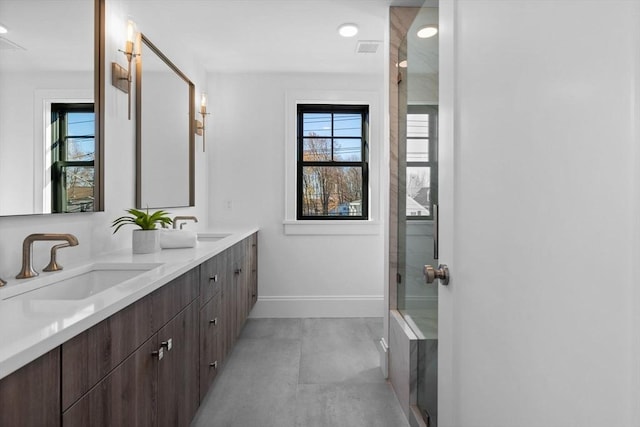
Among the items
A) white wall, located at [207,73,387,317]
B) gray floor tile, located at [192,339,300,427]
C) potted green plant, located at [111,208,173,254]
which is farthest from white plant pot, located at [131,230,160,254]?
white wall, located at [207,73,387,317]

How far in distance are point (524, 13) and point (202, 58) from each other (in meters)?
3.07

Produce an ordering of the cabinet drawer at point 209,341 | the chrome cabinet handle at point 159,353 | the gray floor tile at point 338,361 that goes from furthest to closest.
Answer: the gray floor tile at point 338,361
the cabinet drawer at point 209,341
the chrome cabinet handle at point 159,353

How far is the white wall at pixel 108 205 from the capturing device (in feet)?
4.58

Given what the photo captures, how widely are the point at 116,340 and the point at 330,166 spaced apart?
295 cm

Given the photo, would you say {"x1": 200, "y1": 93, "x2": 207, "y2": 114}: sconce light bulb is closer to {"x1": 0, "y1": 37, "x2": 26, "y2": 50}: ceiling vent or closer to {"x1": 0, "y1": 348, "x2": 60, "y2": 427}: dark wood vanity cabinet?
{"x1": 0, "y1": 37, "x2": 26, "y2": 50}: ceiling vent

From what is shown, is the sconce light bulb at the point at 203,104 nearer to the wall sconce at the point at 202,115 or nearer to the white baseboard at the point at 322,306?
the wall sconce at the point at 202,115

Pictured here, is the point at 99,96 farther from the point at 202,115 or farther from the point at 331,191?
the point at 331,191

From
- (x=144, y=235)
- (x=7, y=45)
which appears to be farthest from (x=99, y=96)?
(x=144, y=235)

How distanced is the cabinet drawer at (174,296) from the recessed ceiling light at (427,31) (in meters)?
1.47

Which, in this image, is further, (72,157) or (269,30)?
(269,30)

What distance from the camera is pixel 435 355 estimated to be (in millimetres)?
1525

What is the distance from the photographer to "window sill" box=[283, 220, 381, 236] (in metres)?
3.71

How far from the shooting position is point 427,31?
5.73 ft

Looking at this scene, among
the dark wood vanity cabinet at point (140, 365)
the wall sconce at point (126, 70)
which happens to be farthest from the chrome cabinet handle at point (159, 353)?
the wall sconce at point (126, 70)
